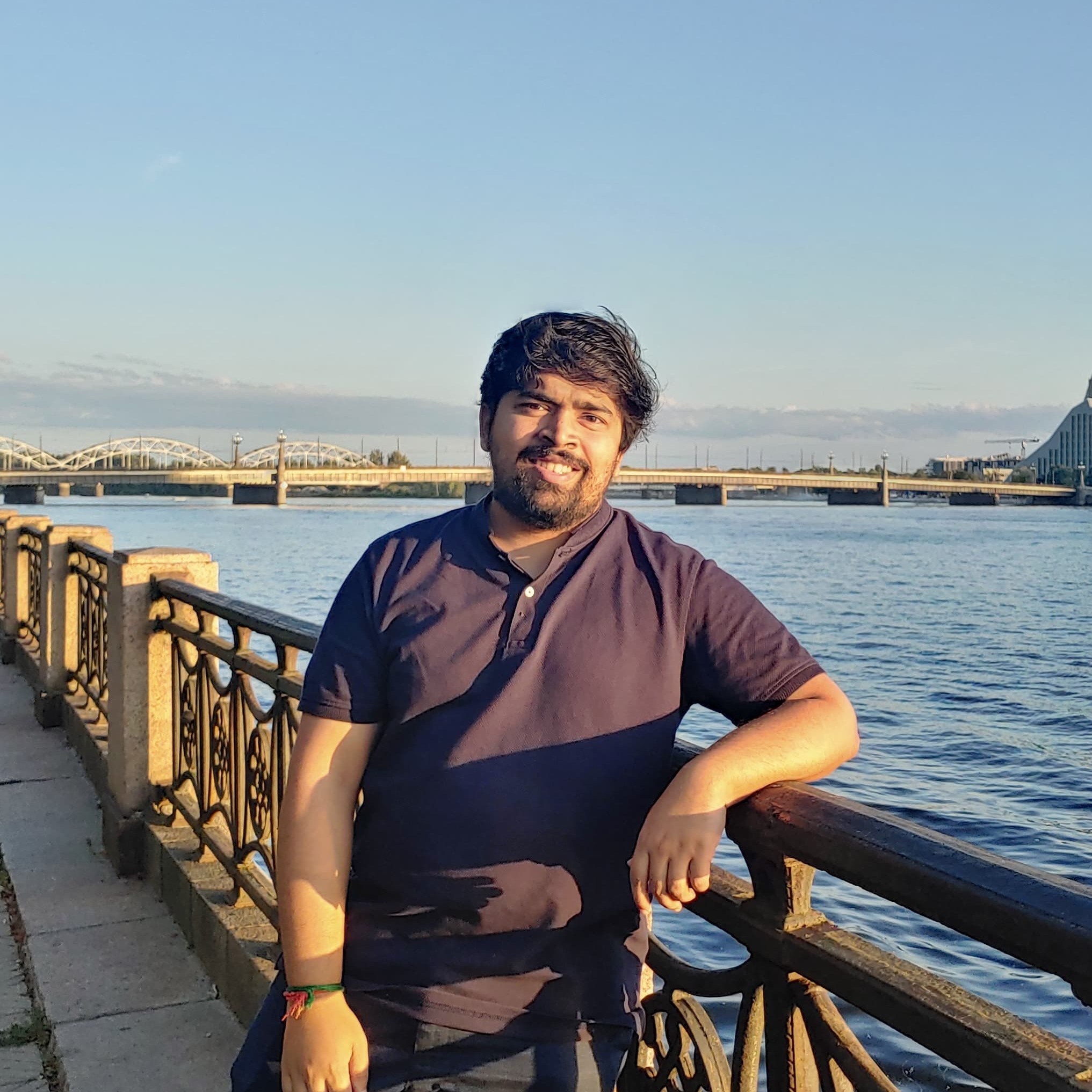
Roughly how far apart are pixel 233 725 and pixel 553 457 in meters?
2.15

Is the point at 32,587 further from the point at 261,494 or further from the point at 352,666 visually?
the point at 261,494

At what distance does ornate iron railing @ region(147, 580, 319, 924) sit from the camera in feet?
10.3

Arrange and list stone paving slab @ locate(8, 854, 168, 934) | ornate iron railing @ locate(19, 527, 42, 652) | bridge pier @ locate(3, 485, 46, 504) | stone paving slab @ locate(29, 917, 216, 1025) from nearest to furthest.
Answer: stone paving slab @ locate(29, 917, 216, 1025), stone paving slab @ locate(8, 854, 168, 934), ornate iron railing @ locate(19, 527, 42, 652), bridge pier @ locate(3, 485, 46, 504)

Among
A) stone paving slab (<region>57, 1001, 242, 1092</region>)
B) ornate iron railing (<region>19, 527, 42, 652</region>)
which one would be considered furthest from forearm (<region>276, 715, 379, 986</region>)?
ornate iron railing (<region>19, 527, 42, 652</region>)

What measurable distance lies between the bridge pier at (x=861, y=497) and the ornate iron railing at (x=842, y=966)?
10350 cm

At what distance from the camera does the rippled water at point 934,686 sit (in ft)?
23.4

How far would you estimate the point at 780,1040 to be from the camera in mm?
1577

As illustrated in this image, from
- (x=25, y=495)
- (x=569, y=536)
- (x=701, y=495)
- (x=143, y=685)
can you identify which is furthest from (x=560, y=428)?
(x=701, y=495)

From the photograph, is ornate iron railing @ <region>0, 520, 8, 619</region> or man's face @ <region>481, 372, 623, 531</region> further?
ornate iron railing @ <region>0, 520, 8, 619</region>

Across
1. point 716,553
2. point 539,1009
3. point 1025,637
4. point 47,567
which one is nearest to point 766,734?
point 539,1009

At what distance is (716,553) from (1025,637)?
26243 mm

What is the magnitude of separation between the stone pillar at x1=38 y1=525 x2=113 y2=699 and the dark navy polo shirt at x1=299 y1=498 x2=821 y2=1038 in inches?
219

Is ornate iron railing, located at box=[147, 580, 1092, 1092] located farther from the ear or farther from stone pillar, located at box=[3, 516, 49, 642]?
stone pillar, located at box=[3, 516, 49, 642]

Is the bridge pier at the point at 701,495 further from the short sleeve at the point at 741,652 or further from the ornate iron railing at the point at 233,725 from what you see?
the short sleeve at the point at 741,652
